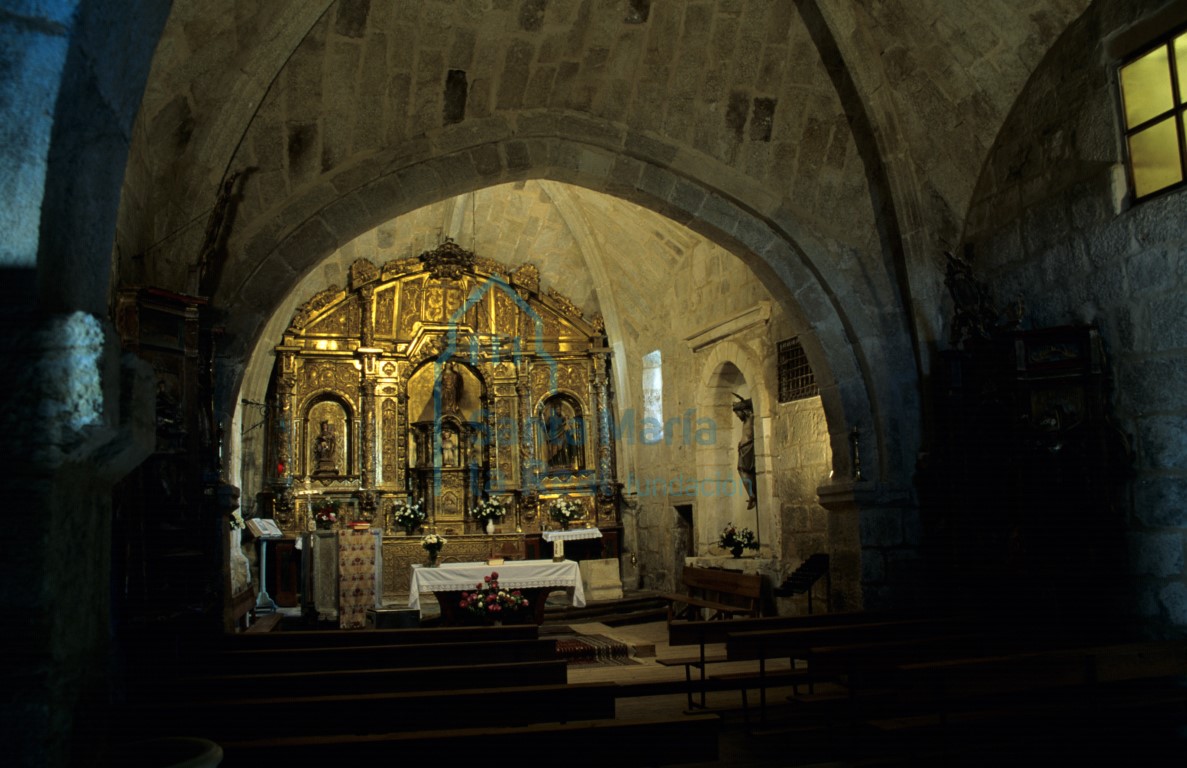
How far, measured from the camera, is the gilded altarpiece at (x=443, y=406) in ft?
41.5

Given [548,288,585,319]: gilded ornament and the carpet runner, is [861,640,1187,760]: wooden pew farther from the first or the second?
[548,288,585,319]: gilded ornament

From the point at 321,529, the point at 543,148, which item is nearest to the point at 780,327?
the point at 543,148

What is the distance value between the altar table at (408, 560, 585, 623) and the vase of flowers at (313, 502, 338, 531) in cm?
231

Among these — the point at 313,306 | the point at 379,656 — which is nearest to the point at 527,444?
the point at 313,306

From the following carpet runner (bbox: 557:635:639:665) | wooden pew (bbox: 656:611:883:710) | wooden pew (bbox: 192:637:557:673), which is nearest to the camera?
wooden pew (bbox: 192:637:557:673)

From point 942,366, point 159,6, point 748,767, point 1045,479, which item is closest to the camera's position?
point 159,6

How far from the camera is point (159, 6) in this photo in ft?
8.10

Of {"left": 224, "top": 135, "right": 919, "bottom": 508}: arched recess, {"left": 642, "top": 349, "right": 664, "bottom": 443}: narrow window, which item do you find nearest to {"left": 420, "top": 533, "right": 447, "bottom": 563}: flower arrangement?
{"left": 642, "top": 349, "right": 664, "bottom": 443}: narrow window

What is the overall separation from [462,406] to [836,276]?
7208mm

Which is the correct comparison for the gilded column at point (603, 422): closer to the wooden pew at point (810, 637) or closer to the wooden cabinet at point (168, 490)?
the wooden pew at point (810, 637)

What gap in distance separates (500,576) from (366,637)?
4.07 m

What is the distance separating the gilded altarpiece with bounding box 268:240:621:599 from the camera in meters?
12.6

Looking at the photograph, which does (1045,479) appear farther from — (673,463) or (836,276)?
(673,463)

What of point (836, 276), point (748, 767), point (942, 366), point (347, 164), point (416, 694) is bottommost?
point (748, 767)
